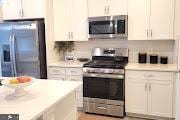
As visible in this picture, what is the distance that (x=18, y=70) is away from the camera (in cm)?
392

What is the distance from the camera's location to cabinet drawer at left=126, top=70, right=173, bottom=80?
317 centimetres

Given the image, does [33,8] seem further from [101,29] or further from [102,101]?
[102,101]

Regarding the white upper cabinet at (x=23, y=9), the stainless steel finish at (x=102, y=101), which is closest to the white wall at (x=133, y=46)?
the stainless steel finish at (x=102, y=101)

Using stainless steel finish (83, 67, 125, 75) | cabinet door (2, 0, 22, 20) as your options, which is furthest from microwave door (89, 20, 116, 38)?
cabinet door (2, 0, 22, 20)

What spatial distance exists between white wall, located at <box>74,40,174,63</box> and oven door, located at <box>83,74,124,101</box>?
75 centimetres

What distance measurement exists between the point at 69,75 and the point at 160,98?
5.67ft

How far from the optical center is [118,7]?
3623 millimetres

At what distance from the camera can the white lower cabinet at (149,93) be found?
10.5ft

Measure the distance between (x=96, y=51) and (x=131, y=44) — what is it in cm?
75

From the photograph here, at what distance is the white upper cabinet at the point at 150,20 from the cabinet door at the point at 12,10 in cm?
226

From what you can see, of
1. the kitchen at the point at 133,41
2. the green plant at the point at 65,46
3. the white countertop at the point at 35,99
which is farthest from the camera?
the green plant at the point at 65,46

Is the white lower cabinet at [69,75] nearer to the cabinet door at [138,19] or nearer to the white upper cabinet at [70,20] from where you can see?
the white upper cabinet at [70,20]

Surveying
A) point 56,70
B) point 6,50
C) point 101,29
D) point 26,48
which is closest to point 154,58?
point 101,29

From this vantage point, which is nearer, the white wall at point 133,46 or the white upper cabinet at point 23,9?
the white wall at point 133,46
